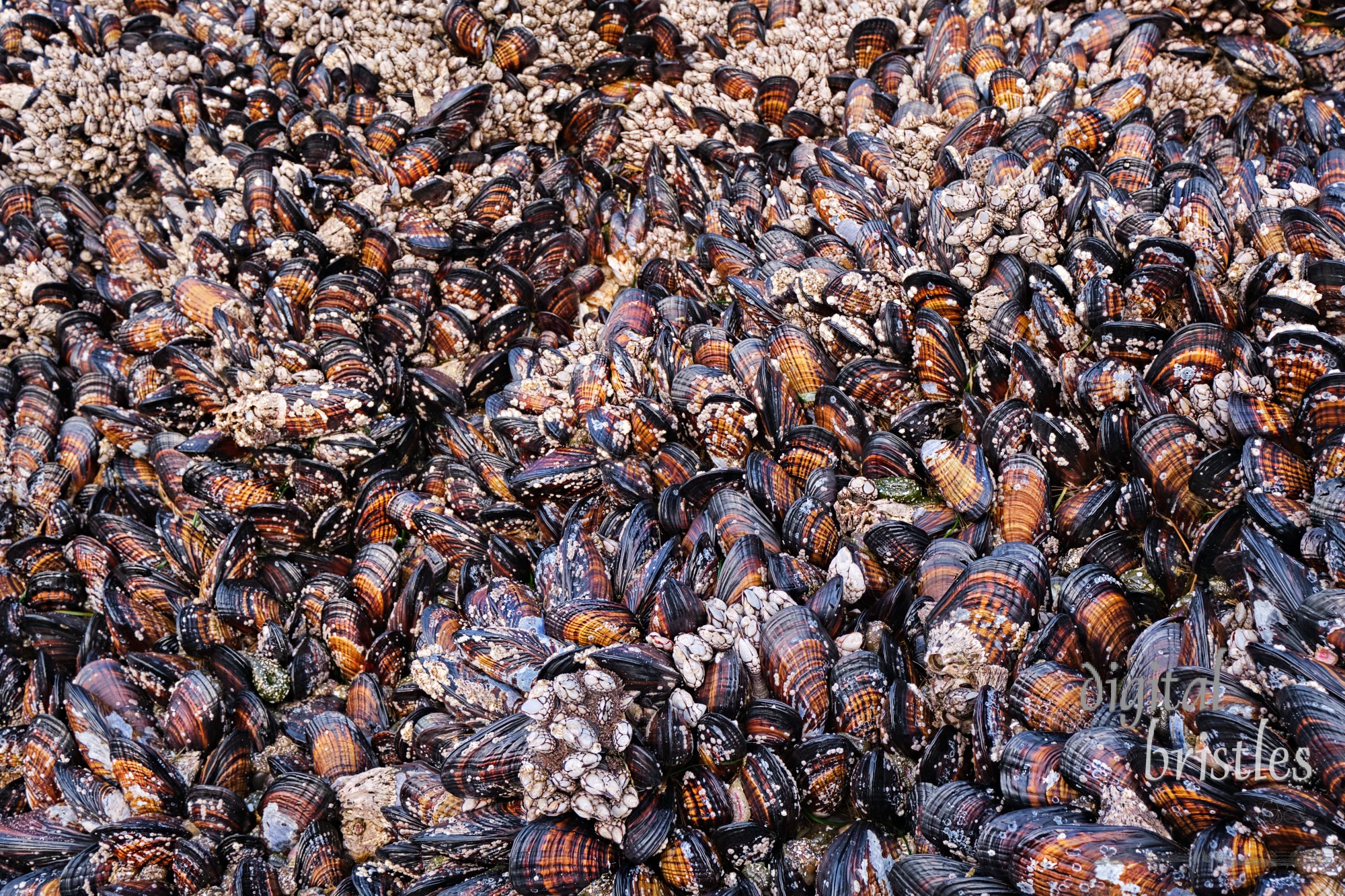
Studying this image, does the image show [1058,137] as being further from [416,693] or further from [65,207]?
[65,207]

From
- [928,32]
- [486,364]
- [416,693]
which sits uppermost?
[928,32]

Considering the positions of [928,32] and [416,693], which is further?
[928,32]

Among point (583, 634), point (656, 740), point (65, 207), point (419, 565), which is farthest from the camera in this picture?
point (65, 207)

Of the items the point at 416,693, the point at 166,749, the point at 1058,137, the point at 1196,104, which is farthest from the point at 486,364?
the point at 1196,104

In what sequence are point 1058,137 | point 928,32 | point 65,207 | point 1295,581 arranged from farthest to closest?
1. point 65,207
2. point 928,32
3. point 1058,137
4. point 1295,581

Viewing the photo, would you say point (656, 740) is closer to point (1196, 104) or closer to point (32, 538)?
point (32, 538)

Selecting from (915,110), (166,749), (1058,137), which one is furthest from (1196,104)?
(166,749)

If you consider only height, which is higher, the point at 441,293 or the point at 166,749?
the point at 441,293
